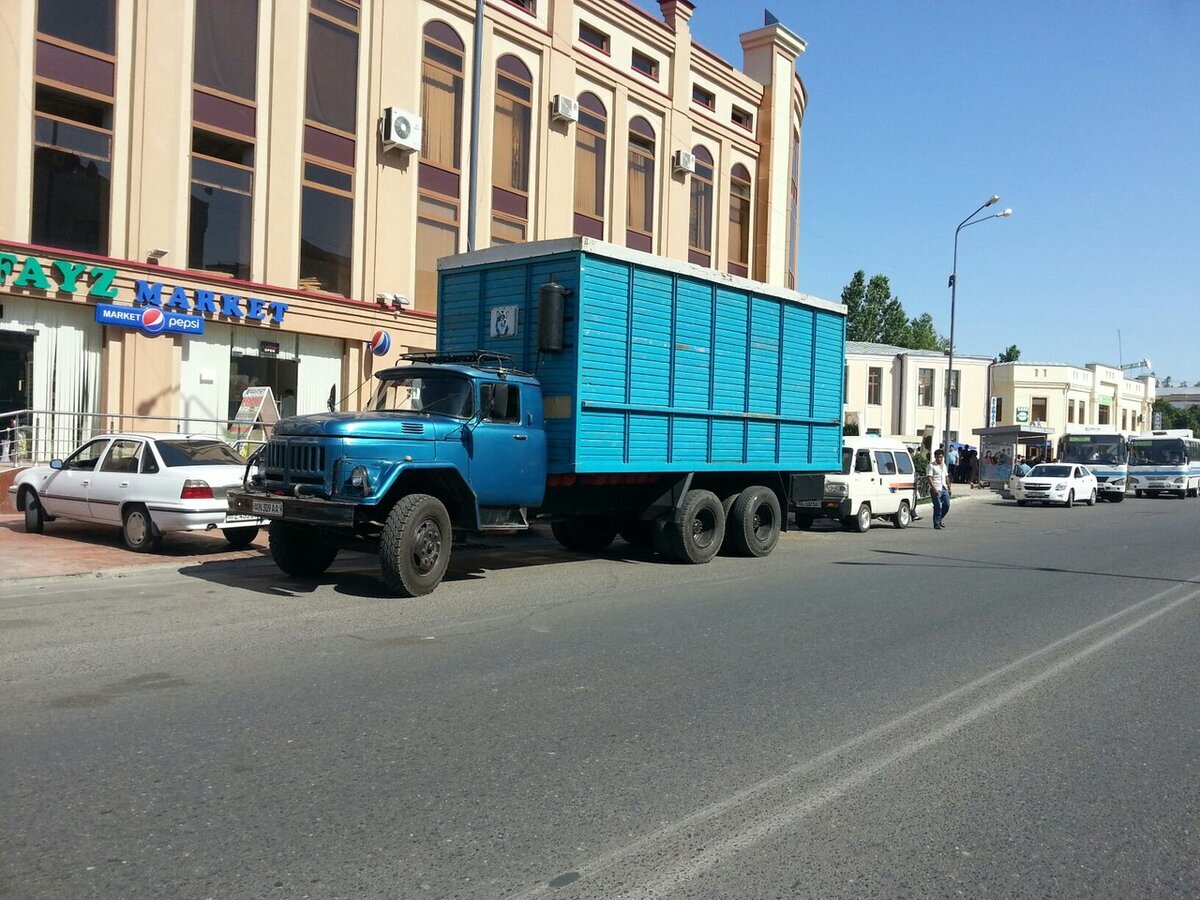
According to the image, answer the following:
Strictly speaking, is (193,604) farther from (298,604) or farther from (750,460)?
(750,460)

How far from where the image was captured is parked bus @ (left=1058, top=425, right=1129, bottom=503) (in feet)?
116

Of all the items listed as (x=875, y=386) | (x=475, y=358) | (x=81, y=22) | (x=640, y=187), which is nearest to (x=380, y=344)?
(x=81, y=22)

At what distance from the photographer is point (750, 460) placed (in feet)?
45.8

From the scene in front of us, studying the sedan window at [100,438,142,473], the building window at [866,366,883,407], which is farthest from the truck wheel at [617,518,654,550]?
the building window at [866,366,883,407]

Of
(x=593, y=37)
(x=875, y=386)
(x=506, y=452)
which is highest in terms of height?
(x=593, y=37)

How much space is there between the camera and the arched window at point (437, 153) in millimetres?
22484

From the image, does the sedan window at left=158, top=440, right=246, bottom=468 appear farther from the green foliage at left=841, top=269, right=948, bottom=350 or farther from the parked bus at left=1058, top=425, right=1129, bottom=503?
the green foliage at left=841, top=269, right=948, bottom=350

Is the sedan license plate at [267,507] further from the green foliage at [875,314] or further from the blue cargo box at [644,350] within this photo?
the green foliage at [875,314]

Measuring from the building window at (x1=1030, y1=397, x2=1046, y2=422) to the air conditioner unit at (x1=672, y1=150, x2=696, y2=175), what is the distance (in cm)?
4212

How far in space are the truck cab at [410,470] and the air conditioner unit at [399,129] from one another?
11443 millimetres

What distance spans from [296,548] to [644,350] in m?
4.66

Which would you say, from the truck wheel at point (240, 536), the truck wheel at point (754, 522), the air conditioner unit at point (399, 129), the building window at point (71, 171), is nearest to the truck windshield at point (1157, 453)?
the truck wheel at point (754, 522)

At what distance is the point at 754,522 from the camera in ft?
46.4

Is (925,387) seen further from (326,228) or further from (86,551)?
(86,551)
